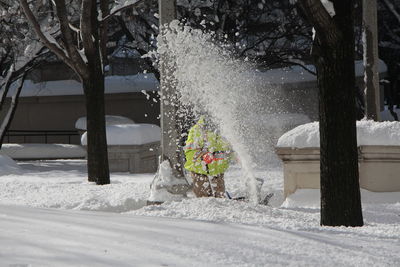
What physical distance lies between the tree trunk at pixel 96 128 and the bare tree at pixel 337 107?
6426 millimetres

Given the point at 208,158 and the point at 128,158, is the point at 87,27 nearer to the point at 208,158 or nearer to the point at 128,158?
the point at 208,158

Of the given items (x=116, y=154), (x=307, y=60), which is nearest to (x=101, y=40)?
(x=116, y=154)

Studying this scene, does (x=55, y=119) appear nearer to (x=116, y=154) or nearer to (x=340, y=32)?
(x=116, y=154)

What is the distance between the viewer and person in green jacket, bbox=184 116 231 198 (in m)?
9.39

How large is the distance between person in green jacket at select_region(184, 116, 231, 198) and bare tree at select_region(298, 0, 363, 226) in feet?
7.12

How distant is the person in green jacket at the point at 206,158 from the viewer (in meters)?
9.39

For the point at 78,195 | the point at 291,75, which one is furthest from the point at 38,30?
the point at 291,75

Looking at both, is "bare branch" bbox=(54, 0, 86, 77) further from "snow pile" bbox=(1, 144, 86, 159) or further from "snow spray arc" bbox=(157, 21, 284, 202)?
"snow pile" bbox=(1, 144, 86, 159)

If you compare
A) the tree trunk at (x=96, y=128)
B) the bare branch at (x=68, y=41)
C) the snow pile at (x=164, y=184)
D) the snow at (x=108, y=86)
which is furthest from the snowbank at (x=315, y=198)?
the snow at (x=108, y=86)

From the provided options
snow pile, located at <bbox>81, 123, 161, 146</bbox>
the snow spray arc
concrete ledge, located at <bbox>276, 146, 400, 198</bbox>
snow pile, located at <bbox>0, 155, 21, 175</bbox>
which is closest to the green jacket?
the snow spray arc

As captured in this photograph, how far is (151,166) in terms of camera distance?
18344mm

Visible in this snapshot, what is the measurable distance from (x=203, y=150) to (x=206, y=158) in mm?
130

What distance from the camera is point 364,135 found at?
10305 mm

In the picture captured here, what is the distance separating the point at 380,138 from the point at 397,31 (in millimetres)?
16320
